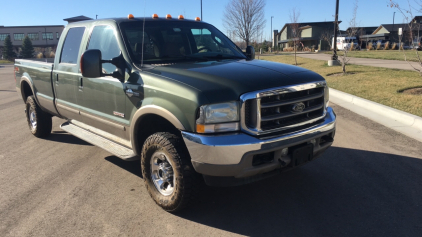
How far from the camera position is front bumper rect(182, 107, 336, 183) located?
10.1ft

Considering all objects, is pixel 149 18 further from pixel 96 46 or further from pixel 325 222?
pixel 325 222

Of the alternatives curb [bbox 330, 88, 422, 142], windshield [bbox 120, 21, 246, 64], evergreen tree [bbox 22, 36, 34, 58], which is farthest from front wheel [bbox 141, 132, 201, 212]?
evergreen tree [bbox 22, 36, 34, 58]

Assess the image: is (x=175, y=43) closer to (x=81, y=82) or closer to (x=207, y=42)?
(x=207, y=42)

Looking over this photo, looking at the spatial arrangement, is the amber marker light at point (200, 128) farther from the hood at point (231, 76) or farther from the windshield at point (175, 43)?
the windshield at point (175, 43)

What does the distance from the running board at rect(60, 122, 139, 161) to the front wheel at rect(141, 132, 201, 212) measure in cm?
36

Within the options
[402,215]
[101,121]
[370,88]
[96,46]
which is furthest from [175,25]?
[370,88]

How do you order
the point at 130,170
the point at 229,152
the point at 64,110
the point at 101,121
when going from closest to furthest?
the point at 229,152
the point at 101,121
the point at 130,170
the point at 64,110

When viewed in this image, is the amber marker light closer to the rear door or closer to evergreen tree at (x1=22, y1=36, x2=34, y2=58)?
the rear door

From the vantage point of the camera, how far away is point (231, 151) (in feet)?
10.0

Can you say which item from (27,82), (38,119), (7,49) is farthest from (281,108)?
(7,49)

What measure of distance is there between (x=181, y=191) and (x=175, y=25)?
243cm

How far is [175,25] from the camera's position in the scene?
482cm

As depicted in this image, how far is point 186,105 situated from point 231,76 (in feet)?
1.84

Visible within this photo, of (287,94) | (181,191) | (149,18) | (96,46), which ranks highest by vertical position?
(149,18)
